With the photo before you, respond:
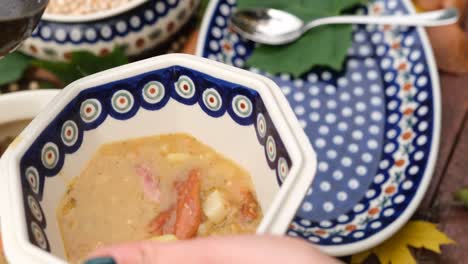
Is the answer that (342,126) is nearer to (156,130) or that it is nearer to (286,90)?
(286,90)

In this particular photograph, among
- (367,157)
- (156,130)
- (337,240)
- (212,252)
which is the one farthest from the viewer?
(367,157)

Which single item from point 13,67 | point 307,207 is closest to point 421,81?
point 307,207

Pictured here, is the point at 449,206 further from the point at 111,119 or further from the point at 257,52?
the point at 111,119

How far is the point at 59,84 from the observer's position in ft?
2.56

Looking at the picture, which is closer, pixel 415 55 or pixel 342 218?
pixel 342 218

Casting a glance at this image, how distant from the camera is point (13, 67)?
779 millimetres

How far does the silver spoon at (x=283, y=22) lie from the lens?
2.68 feet

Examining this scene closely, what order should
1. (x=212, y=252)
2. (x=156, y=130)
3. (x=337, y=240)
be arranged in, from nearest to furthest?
(x=212, y=252)
(x=156, y=130)
(x=337, y=240)

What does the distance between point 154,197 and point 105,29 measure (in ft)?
1.21

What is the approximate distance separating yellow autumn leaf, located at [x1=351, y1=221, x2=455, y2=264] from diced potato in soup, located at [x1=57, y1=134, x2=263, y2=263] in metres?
0.32

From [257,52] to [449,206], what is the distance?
0.99ft

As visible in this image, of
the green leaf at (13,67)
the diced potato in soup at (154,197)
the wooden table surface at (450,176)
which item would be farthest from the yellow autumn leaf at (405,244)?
the green leaf at (13,67)

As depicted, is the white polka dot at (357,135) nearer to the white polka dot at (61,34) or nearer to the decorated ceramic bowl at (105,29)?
the decorated ceramic bowl at (105,29)

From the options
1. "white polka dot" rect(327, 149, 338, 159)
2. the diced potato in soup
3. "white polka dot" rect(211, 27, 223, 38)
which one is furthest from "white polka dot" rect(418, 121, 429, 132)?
the diced potato in soup
